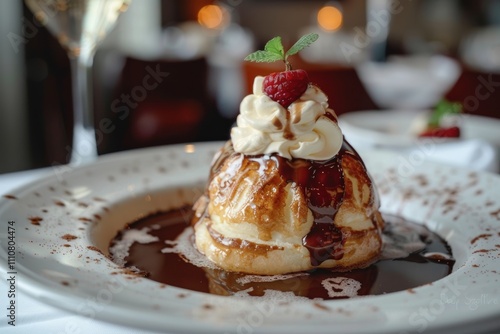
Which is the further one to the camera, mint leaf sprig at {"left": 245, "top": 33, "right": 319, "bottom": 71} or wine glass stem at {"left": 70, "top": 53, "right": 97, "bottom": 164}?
wine glass stem at {"left": 70, "top": 53, "right": 97, "bottom": 164}

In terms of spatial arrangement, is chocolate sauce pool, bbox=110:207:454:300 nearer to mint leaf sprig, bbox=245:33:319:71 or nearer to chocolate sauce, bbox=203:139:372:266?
chocolate sauce, bbox=203:139:372:266

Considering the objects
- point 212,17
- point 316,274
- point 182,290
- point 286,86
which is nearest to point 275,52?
point 286,86

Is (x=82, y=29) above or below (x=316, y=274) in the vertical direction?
above

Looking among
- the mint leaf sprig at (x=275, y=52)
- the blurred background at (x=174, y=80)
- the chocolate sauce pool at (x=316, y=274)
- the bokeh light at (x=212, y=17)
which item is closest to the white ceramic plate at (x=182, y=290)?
the chocolate sauce pool at (x=316, y=274)

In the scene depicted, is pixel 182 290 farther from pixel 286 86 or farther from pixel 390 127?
pixel 390 127

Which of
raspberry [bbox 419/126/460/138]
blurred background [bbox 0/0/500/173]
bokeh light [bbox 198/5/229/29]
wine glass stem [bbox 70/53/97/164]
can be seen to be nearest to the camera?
wine glass stem [bbox 70/53/97/164]

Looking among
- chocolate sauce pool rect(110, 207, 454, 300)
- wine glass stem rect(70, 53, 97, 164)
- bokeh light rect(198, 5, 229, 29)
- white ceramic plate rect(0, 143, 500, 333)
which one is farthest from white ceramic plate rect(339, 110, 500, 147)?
bokeh light rect(198, 5, 229, 29)
